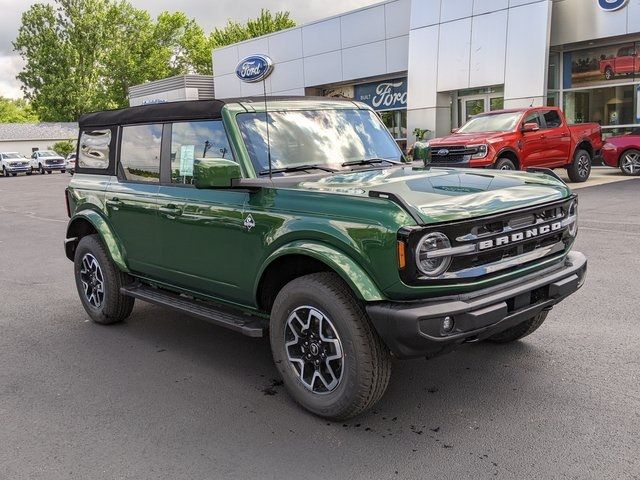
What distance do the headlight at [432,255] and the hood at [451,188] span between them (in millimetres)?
97

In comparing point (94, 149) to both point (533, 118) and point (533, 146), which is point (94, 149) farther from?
point (533, 118)

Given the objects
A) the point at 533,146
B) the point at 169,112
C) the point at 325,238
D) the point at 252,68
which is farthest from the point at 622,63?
the point at 325,238

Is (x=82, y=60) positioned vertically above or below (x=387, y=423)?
above

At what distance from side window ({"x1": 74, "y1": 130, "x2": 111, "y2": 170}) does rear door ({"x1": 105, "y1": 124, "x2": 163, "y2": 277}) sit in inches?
10.1

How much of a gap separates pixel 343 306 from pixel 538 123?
1271 centimetres

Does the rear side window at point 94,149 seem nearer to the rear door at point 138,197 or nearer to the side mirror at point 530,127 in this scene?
the rear door at point 138,197

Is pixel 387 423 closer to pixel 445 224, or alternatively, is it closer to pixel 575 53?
pixel 445 224

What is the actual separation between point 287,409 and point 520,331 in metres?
1.89

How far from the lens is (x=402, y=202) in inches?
126

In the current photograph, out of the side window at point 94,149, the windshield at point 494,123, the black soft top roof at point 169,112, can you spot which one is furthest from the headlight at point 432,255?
the windshield at point 494,123

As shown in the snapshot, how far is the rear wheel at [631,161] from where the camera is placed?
16.7 m

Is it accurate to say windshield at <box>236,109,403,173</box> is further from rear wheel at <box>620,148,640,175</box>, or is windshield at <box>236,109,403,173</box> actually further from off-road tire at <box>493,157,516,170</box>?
rear wheel at <box>620,148,640,175</box>

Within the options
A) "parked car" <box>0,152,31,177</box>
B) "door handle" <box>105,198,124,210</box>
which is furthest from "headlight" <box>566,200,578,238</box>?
"parked car" <box>0,152,31,177</box>

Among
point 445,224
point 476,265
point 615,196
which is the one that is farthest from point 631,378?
point 615,196
